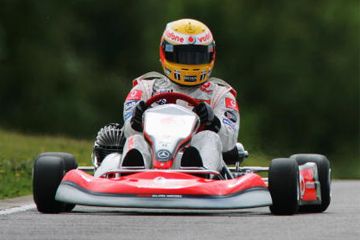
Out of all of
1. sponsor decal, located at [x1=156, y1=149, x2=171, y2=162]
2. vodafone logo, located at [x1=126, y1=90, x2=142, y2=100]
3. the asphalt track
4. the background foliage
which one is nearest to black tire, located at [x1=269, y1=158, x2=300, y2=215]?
the asphalt track

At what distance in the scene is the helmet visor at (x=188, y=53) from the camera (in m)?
13.8

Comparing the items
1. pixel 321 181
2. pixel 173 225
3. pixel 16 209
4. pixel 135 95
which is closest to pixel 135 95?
pixel 135 95

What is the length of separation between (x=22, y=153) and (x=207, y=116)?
13509 millimetres

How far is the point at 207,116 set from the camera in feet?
42.7

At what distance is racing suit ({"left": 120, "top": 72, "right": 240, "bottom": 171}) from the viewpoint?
12500mm

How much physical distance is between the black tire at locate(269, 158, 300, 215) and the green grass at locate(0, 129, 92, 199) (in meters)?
4.77

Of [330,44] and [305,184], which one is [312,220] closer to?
[305,184]

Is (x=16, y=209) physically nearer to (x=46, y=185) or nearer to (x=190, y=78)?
(x=46, y=185)

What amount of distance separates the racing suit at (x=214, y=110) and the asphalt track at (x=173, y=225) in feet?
1.68

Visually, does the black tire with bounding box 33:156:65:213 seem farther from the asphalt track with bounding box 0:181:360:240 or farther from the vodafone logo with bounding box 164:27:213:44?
the vodafone logo with bounding box 164:27:213:44

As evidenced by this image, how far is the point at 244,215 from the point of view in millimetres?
12227

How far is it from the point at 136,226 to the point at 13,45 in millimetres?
39494

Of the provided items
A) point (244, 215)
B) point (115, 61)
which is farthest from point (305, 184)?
point (115, 61)

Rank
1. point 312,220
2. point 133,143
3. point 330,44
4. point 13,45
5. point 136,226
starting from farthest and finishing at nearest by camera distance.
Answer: point 13,45, point 330,44, point 133,143, point 312,220, point 136,226
